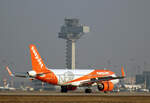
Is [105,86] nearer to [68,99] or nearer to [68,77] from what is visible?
[68,77]

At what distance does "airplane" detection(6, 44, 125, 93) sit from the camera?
299 ft

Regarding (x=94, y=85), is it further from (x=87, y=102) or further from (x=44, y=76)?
(x=87, y=102)

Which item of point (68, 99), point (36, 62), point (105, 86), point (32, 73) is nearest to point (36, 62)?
point (36, 62)

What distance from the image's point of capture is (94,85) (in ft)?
319

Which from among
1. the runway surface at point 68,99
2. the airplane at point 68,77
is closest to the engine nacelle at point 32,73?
the airplane at point 68,77

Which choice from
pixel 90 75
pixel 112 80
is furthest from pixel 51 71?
pixel 112 80

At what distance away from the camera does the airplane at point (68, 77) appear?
9106 centimetres

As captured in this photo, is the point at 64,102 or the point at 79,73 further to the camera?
the point at 79,73

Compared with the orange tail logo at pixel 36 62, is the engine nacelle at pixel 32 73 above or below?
below

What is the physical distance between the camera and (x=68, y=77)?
95.1 metres

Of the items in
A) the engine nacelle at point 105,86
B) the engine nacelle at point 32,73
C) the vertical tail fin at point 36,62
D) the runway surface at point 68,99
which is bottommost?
the runway surface at point 68,99

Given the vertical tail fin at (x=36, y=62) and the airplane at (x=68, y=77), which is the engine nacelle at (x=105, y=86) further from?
the vertical tail fin at (x=36, y=62)

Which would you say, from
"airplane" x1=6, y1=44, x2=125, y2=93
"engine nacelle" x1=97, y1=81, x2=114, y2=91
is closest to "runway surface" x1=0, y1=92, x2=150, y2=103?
"airplane" x1=6, y1=44, x2=125, y2=93

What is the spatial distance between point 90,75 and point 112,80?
7267mm
